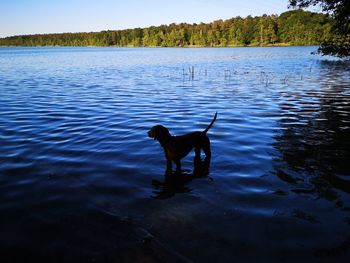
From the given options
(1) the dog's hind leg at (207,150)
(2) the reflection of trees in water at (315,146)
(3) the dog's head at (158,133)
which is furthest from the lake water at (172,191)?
(3) the dog's head at (158,133)

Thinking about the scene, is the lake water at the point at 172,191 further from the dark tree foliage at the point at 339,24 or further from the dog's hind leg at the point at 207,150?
the dark tree foliage at the point at 339,24

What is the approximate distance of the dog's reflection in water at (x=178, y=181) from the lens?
6083 millimetres

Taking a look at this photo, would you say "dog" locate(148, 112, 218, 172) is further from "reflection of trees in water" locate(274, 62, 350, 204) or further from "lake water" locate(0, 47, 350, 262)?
"reflection of trees in water" locate(274, 62, 350, 204)

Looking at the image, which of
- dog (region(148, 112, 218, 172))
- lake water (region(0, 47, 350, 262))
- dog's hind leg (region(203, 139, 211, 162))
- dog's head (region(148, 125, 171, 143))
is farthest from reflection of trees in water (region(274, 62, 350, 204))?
dog's head (region(148, 125, 171, 143))

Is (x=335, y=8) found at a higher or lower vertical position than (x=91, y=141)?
higher

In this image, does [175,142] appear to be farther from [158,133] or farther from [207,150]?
[207,150]

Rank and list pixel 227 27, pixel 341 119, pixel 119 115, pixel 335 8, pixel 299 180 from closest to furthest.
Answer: pixel 299 180 < pixel 341 119 < pixel 119 115 < pixel 335 8 < pixel 227 27

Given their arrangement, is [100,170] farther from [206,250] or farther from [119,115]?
[119,115]

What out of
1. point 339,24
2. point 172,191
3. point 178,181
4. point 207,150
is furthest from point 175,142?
point 339,24

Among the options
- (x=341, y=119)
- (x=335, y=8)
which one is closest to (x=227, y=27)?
(x=335, y=8)

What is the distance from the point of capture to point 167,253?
161 inches

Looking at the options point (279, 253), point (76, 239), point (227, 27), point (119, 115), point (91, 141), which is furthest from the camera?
point (227, 27)

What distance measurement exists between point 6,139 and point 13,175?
11.7 ft

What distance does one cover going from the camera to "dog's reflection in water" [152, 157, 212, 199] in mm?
6083
